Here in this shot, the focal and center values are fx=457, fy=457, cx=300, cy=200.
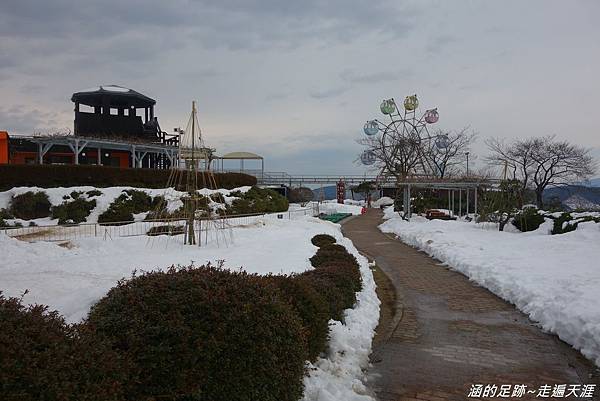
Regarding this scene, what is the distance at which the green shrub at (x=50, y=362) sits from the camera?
7.16 feet

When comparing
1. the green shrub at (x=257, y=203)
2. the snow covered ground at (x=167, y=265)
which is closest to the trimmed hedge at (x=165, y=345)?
the snow covered ground at (x=167, y=265)

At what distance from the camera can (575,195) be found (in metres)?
30.8

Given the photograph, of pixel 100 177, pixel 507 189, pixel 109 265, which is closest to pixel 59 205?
pixel 100 177

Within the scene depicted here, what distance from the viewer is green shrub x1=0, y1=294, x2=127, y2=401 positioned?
2182mm

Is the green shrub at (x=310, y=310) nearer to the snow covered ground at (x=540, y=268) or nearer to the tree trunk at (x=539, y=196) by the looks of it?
the snow covered ground at (x=540, y=268)

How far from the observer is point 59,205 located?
18562 mm

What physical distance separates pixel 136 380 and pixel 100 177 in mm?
21038

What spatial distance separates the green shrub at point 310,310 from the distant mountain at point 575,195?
2951cm

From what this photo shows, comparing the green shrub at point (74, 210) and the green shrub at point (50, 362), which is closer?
the green shrub at point (50, 362)

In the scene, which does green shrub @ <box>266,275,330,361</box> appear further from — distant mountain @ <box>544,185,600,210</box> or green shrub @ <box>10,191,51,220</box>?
distant mountain @ <box>544,185,600,210</box>

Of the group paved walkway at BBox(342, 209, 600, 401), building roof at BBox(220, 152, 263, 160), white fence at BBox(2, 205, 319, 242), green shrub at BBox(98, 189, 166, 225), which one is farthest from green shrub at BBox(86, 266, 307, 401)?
building roof at BBox(220, 152, 263, 160)

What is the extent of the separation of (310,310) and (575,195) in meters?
31.8

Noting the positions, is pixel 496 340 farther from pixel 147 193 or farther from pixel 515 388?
pixel 147 193

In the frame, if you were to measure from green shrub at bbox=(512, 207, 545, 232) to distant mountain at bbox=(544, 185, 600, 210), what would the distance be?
12.1 metres
